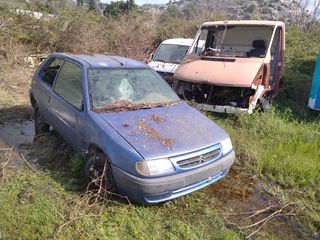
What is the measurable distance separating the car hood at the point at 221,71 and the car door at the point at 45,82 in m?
2.62

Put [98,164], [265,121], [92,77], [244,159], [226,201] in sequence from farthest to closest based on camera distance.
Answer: [265,121] < [244,159] < [92,77] < [226,201] < [98,164]

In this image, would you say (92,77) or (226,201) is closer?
(226,201)

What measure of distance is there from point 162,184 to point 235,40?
6.38 m

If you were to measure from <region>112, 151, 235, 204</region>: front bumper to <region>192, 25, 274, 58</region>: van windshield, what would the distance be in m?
4.67

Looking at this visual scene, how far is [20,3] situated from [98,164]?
12.1 meters

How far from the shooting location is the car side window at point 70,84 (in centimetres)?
436

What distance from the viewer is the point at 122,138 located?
3516mm

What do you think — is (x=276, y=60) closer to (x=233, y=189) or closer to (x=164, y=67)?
(x=164, y=67)

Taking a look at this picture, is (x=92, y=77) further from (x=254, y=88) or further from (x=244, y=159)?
(x=254, y=88)

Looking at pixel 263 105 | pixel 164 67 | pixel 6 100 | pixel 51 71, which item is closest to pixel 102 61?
pixel 51 71

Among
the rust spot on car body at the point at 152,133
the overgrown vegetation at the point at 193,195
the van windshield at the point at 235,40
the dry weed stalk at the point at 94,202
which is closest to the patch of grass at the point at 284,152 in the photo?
the overgrown vegetation at the point at 193,195

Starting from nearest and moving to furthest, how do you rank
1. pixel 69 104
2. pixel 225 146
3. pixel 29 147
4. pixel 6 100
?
pixel 225 146, pixel 69 104, pixel 29 147, pixel 6 100

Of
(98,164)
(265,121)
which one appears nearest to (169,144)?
(98,164)

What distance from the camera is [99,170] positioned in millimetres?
3789
